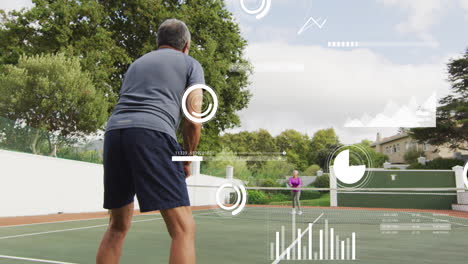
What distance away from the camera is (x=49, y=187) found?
10453mm

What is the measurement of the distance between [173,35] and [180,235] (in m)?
0.96

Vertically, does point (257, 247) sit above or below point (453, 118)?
below

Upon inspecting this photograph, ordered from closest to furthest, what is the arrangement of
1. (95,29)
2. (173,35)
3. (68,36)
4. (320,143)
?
(173,35), (320,143), (68,36), (95,29)

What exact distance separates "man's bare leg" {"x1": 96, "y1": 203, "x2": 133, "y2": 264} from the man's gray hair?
0.83m

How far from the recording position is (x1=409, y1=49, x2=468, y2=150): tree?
4398 millimetres

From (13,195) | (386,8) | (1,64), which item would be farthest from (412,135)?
(1,64)

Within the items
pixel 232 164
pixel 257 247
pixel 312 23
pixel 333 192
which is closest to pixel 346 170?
pixel 232 164

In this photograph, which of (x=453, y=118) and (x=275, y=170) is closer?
(x=275, y=170)

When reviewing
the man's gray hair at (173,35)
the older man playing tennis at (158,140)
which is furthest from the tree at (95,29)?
the older man playing tennis at (158,140)

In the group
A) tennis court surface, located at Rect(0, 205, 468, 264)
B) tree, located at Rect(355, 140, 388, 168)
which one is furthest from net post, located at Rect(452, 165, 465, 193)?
tree, located at Rect(355, 140, 388, 168)

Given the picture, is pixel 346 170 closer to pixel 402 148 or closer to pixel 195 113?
pixel 402 148

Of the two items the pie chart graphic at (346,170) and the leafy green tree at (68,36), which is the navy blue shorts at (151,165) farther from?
the leafy green tree at (68,36)

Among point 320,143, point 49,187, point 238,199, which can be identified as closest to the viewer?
point 238,199

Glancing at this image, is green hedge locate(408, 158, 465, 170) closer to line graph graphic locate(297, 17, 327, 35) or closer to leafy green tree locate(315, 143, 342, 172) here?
leafy green tree locate(315, 143, 342, 172)
